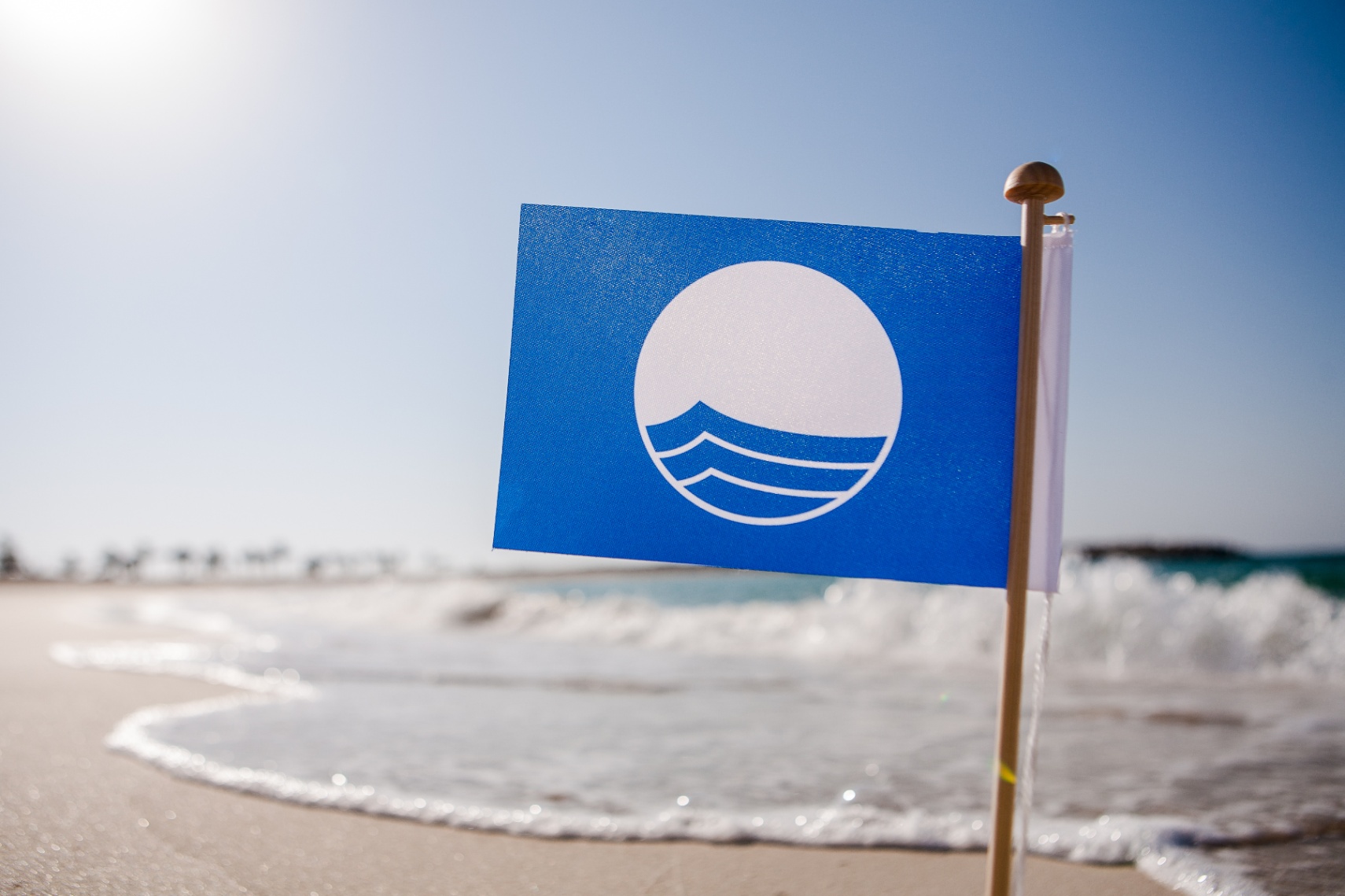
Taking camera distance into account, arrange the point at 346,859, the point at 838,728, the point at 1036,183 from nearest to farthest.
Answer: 1. the point at 1036,183
2. the point at 346,859
3. the point at 838,728

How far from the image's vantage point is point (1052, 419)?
5.52 ft

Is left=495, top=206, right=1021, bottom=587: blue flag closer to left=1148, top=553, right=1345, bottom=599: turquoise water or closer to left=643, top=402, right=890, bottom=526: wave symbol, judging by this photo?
left=643, top=402, right=890, bottom=526: wave symbol

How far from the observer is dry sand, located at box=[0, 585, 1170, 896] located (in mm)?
2617

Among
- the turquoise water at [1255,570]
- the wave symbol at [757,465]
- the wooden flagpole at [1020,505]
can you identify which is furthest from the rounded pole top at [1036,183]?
the turquoise water at [1255,570]

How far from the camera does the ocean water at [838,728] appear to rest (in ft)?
10.6

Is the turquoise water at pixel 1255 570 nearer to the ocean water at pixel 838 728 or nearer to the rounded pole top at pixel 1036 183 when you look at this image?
the ocean water at pixel 838 728

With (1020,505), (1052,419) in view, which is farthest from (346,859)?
(1052,419)

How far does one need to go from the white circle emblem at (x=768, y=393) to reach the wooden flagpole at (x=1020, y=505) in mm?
261

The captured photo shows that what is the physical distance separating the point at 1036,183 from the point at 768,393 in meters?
0.70

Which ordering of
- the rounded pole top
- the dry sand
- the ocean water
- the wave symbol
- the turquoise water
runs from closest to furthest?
the rounded pole top < the wave symbol < the dry sand < the ocean water < the turquoise water

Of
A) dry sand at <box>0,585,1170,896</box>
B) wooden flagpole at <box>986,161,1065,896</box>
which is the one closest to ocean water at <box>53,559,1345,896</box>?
dry sand at <box>0,585,1170,896</box>

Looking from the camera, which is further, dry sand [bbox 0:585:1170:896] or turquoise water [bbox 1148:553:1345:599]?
turquoise water [bbox 1148:553:1345:599]

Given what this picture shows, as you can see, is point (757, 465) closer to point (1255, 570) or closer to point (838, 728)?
point (838, 728)

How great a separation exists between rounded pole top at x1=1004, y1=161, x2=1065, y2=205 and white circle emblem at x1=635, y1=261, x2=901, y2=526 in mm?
386
